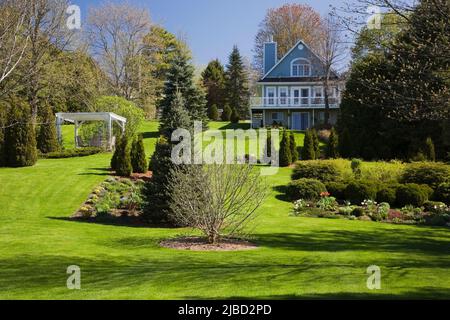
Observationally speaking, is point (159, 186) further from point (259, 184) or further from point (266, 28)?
point (266, 28)

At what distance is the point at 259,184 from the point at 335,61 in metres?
35.3

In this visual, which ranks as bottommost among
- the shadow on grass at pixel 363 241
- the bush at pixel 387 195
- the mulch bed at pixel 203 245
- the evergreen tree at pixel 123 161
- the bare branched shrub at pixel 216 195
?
the shadow on grass at pixel 363 241

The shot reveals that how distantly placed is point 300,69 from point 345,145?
18772 mm

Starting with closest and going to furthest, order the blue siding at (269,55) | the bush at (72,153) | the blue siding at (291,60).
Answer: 1. the bush at (72,153)
2. the blue siding at (291,60)
3. the blue siding at (269,55)

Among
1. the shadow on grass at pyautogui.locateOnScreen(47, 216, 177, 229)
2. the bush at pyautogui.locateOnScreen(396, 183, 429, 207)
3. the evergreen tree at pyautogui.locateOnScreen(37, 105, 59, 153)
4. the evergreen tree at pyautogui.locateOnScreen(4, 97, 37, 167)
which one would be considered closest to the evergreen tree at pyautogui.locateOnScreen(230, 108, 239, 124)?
the evergreen tree at pyautogui.locateOnScreen(37, 105, 59, 153)

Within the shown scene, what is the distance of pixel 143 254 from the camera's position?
10.8 meters

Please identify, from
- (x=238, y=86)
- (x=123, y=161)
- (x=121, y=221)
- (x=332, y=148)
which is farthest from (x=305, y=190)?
(x=238, y=86)

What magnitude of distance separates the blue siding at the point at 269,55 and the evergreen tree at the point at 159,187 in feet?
119

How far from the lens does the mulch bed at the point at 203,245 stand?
460 inches

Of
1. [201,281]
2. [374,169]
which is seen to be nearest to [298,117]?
[374,169]

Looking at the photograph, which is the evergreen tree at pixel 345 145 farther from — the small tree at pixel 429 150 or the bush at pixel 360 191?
the bush at pixel 360 191

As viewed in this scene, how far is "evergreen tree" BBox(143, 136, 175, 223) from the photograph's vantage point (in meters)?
15.4

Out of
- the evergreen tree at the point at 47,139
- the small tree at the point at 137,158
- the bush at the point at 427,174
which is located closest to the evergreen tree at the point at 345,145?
the bush at the point at 427,174

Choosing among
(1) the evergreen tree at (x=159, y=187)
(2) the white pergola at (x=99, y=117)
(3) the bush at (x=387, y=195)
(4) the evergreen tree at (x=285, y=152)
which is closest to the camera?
(1) the evergreen tree at (x=159, y=187)
